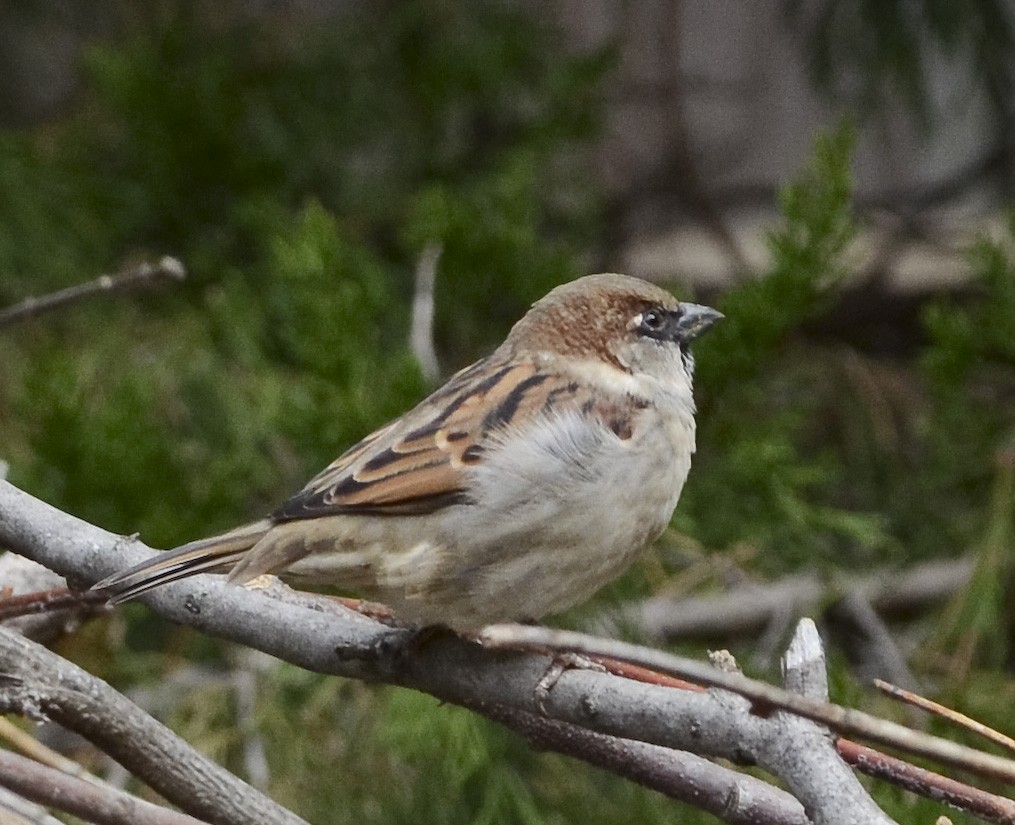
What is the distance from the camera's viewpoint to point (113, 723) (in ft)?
3.34

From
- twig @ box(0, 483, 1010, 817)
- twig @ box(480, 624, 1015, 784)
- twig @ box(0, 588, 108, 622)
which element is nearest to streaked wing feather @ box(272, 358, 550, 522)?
twig @ box(0, 483, 1010, 817)

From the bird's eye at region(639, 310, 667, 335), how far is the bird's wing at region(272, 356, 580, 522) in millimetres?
129

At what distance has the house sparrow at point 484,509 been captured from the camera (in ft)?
4.52

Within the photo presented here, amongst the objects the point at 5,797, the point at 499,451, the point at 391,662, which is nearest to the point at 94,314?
the point at 499,451

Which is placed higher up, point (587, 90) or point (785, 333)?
point (587, 90)

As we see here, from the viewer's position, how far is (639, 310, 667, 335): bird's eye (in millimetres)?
1697

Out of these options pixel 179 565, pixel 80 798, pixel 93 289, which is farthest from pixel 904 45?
pixel 80 798

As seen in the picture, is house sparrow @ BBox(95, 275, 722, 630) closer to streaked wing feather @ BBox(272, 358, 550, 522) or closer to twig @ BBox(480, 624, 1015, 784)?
streaked wing feather @ BBox(272, 358, 550, 522)

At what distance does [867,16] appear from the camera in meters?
3.09

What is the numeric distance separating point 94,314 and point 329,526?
66.9 inches

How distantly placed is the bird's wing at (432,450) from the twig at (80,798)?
1.59 ft

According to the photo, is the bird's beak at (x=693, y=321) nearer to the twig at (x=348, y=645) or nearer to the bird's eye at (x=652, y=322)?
the bird's eye at (x=652, y=322)

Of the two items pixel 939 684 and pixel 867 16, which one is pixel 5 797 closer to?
pixel 939 684

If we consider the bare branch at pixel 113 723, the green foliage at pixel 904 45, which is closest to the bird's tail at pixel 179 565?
the bare branch at pixel 113 723
